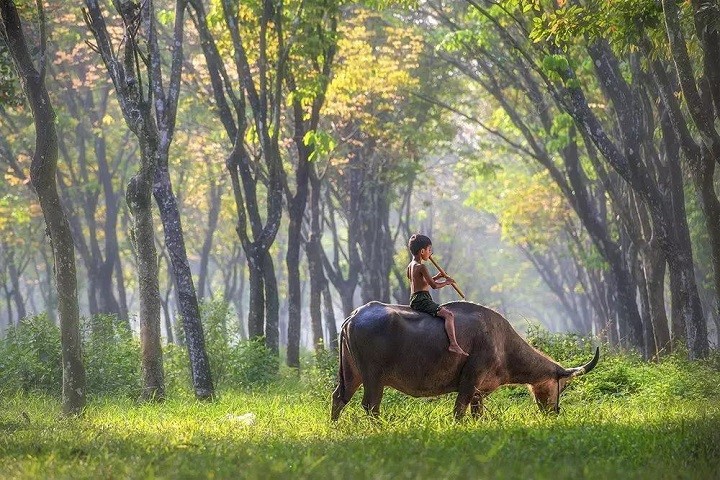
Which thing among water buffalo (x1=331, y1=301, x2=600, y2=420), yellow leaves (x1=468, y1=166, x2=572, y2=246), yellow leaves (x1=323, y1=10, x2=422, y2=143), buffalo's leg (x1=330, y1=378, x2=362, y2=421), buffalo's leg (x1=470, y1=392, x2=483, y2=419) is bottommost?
buffalo's leg (x1=470, y1=392, x2=483, y2=419)

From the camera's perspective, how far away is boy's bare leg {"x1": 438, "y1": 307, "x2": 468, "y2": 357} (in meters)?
12.4

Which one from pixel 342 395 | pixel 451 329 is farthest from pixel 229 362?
pixel 451 329

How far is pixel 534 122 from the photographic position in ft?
113

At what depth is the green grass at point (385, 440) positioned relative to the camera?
8.47 metres

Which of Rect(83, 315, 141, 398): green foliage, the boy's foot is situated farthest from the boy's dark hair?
Rect(83, 315, 141, 398): green foliage

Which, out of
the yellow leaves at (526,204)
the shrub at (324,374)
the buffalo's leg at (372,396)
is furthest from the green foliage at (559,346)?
the yellow leaves at (526,204)

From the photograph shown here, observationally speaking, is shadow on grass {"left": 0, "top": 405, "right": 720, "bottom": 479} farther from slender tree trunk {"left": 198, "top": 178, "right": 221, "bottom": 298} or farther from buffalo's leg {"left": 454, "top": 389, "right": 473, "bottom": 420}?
slender tree trunk {"left": 198, "top": 178, "right": 221, "bottom": 298}

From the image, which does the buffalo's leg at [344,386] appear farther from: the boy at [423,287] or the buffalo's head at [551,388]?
the buffalo's head at [551,388]

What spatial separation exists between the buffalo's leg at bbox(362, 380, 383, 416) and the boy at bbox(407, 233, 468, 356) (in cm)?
95

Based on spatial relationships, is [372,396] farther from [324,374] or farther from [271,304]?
[271,304]

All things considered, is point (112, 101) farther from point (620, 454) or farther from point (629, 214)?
point (620, 454)

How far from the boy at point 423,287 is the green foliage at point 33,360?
9.63 metres

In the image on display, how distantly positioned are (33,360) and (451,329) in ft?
34.9

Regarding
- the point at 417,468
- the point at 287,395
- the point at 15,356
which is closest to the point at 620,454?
the point at 417,468
